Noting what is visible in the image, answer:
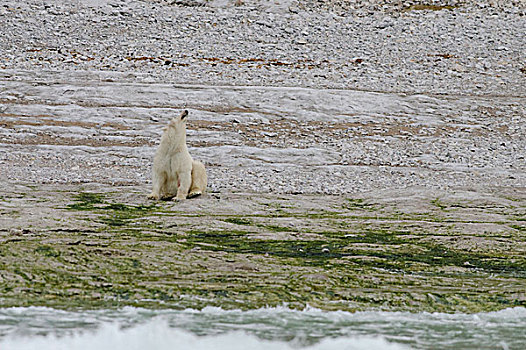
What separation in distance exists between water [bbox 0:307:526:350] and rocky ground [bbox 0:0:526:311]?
0.82ft

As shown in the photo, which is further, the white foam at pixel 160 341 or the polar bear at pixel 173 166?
the polar bear at pixel 173 166

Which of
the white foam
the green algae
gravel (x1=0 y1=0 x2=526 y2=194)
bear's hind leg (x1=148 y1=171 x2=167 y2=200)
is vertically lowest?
the white foam

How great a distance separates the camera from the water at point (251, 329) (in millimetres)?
4734

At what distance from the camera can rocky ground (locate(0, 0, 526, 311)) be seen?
6164 millimetres

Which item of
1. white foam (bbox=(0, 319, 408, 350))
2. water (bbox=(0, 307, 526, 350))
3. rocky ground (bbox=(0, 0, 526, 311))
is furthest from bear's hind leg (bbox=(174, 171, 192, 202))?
white foam (bbox=(0, 319, 408, 350))

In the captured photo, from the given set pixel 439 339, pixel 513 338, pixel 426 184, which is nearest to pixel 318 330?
pixel 439 339

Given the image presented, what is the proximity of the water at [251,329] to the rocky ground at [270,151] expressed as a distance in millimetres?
249

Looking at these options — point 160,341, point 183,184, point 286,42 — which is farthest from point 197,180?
point 286,42

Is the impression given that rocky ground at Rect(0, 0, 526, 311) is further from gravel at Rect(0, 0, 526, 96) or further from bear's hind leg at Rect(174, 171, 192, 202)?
bear's hind leg at Rect(174, 171, 192, 202)

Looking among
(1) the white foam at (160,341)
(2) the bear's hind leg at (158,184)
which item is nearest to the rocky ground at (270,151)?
(2) the bear's hind leg at (158,184)

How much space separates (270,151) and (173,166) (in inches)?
182

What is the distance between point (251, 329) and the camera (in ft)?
16.3

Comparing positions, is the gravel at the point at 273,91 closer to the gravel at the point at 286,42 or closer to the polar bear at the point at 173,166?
the gravel at the point at 286,42

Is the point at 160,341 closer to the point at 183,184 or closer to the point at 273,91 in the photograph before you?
the point at 183,184
